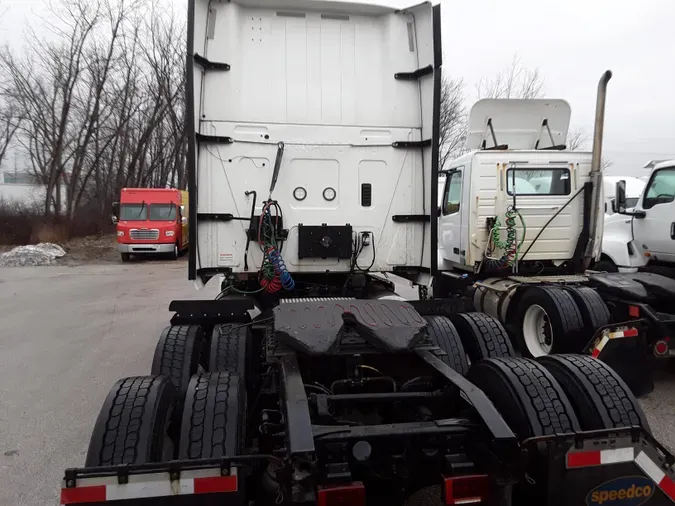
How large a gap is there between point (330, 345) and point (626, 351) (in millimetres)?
3511

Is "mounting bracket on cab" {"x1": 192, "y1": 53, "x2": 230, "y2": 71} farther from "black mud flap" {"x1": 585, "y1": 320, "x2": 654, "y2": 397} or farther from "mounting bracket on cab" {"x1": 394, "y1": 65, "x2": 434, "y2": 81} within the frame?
"black mud flap" {"x1": 585, "y1": 320, "x2": 654, "y2": 397}

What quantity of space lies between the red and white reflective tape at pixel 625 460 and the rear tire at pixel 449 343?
1.73 metres

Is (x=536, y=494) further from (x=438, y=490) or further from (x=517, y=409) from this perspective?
(x=438, y=490)

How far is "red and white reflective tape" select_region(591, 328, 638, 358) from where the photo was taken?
4.98 meters

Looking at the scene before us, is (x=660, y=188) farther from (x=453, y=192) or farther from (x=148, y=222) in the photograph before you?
(x=148, y=222)

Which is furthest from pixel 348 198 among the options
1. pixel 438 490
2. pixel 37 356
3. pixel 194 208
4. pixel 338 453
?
pixel 37 356

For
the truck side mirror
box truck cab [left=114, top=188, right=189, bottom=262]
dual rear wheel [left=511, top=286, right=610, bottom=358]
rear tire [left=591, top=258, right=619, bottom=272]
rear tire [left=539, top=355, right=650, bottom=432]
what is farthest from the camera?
box truck cab [left=114, top=188, right=189, bottom=262]

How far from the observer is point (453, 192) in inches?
318

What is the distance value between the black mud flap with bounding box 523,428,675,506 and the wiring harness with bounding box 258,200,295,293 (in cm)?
306

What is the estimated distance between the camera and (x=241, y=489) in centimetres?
215

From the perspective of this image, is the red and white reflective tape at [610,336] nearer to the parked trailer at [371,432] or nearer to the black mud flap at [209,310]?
the parked trailer at [371,432]

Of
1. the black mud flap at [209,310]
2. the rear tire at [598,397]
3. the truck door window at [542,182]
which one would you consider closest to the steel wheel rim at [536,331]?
the truck door window at [542,182]

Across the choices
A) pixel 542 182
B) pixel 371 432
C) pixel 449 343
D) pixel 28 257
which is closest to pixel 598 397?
pixel 371 432

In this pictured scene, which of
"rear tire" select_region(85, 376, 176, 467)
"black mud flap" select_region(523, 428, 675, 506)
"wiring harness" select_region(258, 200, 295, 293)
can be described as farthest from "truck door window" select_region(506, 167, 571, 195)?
"rear tire" select_region(85, 376, 176, 467)
